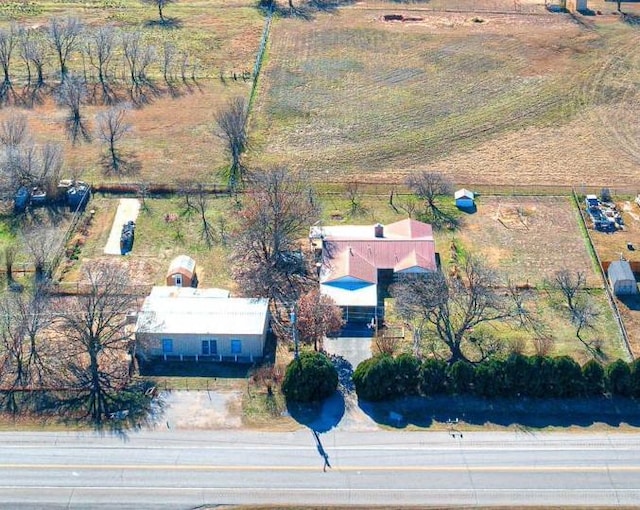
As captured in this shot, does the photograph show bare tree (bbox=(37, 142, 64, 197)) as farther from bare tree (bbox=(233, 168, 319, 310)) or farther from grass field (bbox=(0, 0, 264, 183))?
bare tree (bbox=(233, 168, 319, 310))

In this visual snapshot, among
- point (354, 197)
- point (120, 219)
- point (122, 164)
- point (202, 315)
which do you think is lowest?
point (122, 164)

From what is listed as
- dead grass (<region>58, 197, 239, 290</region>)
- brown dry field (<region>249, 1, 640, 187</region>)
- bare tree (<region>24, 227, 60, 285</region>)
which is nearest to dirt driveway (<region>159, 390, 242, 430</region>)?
dead grass (<region>58, 197, 239, 290</region>)

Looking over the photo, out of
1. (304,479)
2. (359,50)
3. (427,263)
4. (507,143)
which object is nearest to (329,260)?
(427,263)

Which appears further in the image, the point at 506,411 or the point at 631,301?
the point at 631,301

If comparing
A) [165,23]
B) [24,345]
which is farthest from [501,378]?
[165,23]

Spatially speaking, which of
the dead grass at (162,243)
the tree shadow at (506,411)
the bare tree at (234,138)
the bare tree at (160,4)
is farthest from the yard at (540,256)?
the bare tree at (160,4)

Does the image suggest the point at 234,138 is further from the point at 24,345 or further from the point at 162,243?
the point at 24,345
